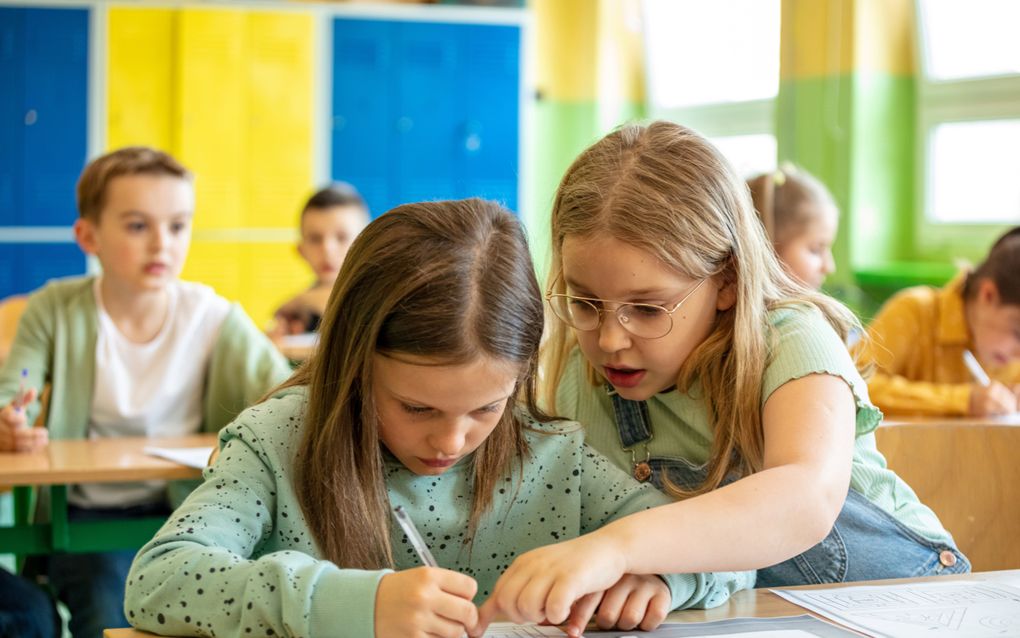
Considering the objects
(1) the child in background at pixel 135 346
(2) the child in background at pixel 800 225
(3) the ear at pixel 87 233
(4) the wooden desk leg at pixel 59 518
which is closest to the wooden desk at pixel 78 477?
(4) the wooden desk leg at pixel 59 518

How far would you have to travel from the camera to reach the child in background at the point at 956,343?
286 centimetres

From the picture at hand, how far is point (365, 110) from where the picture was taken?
238 inches

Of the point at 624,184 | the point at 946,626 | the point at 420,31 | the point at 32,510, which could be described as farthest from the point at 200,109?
the point at 946,626

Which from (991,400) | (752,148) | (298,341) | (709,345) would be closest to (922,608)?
(709,345)

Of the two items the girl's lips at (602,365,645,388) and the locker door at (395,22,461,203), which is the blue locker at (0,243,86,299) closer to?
the locker door at (395,22,461,203)

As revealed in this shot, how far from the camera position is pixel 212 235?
19.0 ft

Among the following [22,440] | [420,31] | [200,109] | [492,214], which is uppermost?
[420,31]

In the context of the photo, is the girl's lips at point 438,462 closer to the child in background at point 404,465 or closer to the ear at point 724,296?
the child in background at point 404,465

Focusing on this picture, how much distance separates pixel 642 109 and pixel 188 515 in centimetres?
576

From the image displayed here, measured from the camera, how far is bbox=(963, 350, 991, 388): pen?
2941mm

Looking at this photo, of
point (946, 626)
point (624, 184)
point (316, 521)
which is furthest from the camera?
point (624, 184)

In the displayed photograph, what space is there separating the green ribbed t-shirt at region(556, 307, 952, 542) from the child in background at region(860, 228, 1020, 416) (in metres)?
1.38

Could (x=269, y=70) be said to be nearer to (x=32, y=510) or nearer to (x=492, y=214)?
(x=32, y=510)

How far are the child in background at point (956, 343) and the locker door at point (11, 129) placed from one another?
13.4 feet
